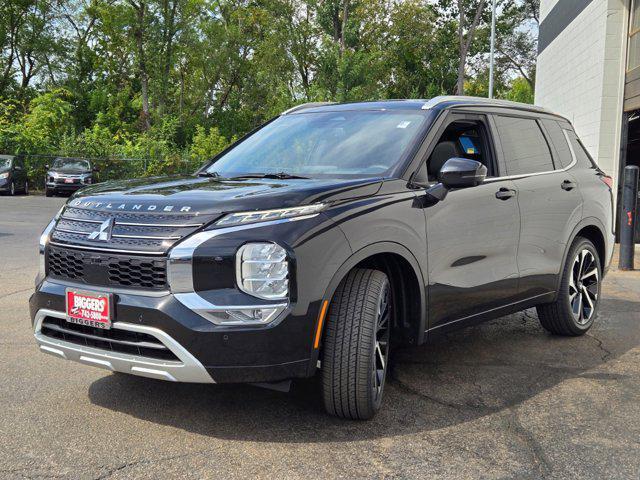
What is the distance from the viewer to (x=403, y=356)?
210 inches

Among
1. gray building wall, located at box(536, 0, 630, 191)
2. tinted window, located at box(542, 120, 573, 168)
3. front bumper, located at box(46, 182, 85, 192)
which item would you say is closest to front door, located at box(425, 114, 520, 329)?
tinted window, located at box(542, 120, 573, 168)

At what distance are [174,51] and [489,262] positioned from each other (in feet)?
137

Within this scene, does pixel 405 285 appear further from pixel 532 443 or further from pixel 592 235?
pixel 592 235

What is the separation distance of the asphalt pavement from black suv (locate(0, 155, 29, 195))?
22.9 meters

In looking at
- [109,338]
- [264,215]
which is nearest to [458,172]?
[264,215]

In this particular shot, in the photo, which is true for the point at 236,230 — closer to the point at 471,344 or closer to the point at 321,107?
the point at 321,107

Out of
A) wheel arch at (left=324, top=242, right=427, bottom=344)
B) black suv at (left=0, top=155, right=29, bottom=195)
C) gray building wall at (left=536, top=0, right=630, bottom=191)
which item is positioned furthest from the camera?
black suv at (left=0, top=155, right=29, bottom=195)

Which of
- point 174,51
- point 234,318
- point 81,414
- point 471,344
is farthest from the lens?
point 174,51

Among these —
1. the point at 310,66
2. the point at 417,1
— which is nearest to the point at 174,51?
the point at 310,66

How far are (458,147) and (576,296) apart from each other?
6.21 ft

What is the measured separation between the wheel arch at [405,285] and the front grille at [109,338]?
3.74 ft

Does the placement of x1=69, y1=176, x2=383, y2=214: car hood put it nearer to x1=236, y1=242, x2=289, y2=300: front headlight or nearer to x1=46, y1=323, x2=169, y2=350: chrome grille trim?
x1=236, y1=242, x2=289, y2=300: front headlight

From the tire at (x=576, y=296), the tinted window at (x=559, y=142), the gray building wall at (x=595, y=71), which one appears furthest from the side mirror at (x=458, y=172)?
the gray building wall at (x=595, y=71)

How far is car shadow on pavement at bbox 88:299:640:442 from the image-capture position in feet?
12.8
